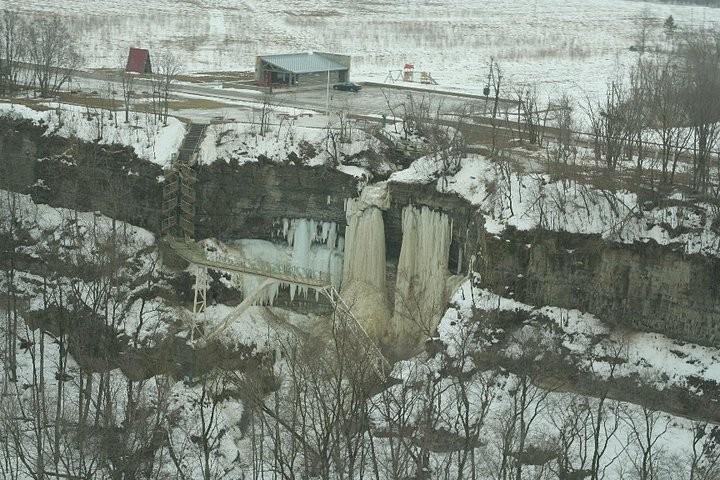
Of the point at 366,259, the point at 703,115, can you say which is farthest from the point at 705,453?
the point at 366,259

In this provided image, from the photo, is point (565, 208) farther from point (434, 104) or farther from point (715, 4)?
point (715, 4)

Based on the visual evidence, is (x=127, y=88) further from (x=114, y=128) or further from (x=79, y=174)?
(x=79, y=174)

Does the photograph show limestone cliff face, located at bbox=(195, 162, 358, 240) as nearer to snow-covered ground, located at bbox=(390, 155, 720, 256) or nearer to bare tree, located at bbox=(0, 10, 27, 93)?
snow-covered ground, located at bbox=(390, 155, 720, 256)

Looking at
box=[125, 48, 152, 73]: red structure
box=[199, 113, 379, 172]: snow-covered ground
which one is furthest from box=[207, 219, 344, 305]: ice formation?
box=[125, 48, 152, 73]: red structure

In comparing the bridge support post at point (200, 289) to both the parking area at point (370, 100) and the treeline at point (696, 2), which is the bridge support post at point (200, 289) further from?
the treeline at point (696, 2)

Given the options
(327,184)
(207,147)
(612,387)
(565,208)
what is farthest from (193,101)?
→ (612,387)
